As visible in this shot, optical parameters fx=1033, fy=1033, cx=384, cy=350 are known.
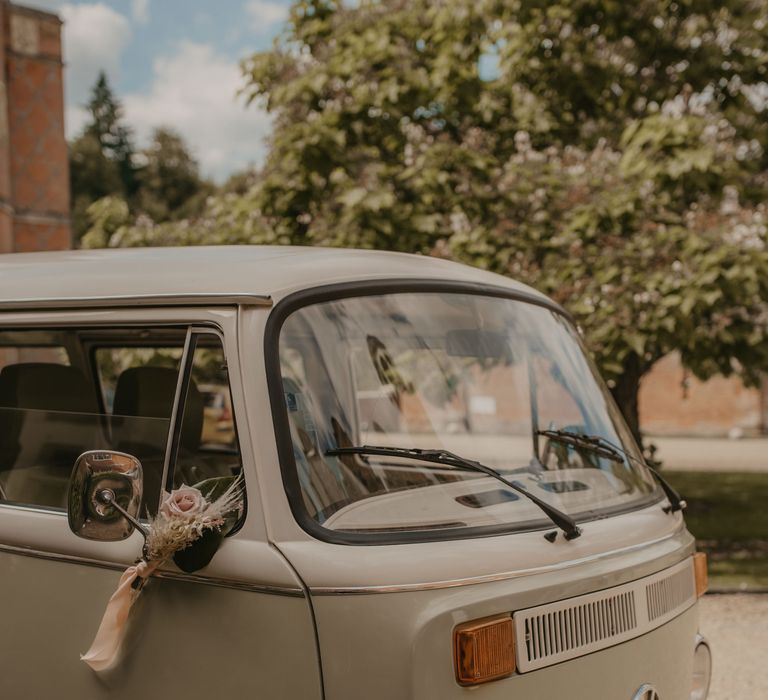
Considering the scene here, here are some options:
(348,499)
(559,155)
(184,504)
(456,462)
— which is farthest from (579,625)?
(559,155)

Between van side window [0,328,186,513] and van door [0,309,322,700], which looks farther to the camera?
van side window [0,328,186,513]

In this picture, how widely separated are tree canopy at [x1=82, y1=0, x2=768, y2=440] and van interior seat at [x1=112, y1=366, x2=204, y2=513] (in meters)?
4.80

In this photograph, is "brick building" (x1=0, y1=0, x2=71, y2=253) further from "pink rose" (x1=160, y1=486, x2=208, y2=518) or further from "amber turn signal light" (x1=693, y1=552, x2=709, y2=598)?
"pink rose" (x1=160, y1=486, x2=208, y2=518)

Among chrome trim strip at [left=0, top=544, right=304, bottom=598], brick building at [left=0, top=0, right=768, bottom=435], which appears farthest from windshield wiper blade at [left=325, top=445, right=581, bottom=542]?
brick building at [left=0, top=0, right=768, bottom=435]

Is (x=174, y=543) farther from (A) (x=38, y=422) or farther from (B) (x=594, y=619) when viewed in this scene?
(B) (x=594, y=619)

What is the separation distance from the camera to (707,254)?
7844mm

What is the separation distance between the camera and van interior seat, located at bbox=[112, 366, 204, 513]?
2934 millimetres

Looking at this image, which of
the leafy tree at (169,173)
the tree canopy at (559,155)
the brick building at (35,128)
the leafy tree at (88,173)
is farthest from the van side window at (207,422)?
the leafy tree at (88,173)

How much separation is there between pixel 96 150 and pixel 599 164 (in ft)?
207

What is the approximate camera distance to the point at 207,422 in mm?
4254

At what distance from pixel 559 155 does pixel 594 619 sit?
25.0 ft

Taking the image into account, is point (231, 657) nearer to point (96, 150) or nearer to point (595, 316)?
point (595, 316)

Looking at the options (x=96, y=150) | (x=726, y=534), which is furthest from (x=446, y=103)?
(x=96, y=150)

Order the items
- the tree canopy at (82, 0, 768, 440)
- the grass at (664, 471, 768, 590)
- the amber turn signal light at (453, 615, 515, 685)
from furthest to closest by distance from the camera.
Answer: the grass at (664, 471, 768, 590) → the tree canopy at (82, 0, 768, 440) → the amber turn signal light at (453, 615, 515, 685)
